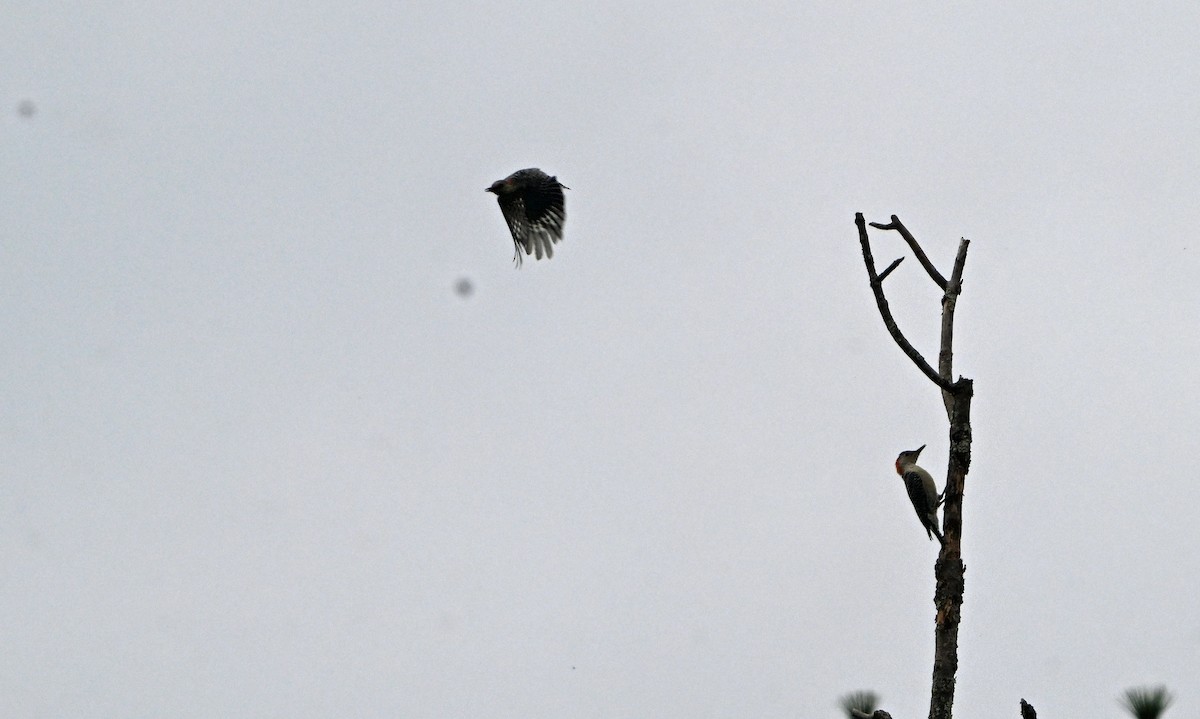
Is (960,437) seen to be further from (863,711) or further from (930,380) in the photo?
(863,711)

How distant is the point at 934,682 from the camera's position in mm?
6336

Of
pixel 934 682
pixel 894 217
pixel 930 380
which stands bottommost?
pixel 934 682

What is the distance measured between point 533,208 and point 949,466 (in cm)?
583

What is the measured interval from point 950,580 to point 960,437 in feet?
2.44

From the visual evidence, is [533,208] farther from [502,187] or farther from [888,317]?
[888,317]

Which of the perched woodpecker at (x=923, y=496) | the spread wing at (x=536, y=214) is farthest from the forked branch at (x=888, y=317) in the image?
the spread wing at (x=536, y=214)

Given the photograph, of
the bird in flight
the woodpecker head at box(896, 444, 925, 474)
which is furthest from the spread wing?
the woodpecker head at box(896, 444, 925, 474)

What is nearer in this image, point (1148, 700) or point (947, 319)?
point (1148, 700)

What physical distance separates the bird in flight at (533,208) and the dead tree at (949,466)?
486 cm

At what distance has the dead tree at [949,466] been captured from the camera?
249 inches

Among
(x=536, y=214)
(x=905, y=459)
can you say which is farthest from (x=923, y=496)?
(x=536, y=214)

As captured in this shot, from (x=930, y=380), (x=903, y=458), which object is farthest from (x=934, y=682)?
(x=903, y=458)

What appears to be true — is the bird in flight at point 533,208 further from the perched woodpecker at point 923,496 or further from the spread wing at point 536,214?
the perched woodpecker at point 923,496

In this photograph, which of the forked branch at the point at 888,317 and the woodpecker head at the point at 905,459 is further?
the woodpecker head at the point at 905,459
